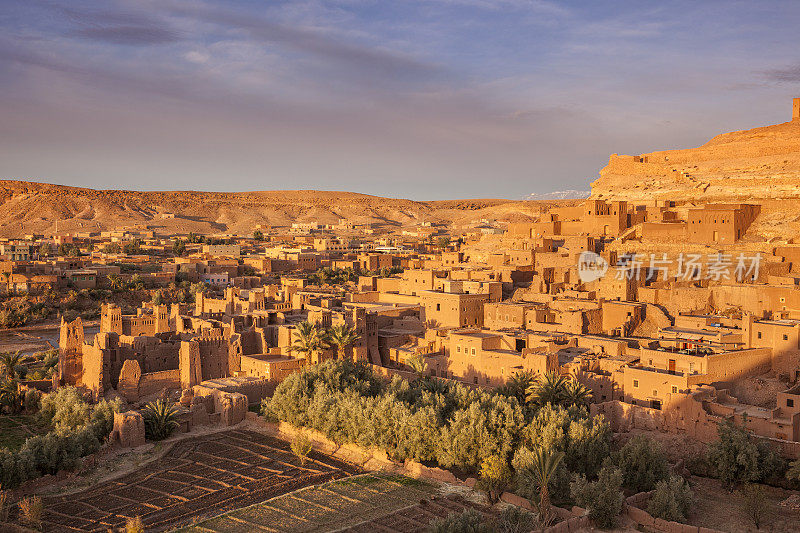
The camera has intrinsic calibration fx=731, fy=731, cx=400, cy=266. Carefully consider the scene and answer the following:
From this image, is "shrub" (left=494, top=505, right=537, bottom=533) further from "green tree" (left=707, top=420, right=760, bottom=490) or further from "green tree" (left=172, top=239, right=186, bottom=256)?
"green tree" (left=172, top=239, right=186, bottom=256)

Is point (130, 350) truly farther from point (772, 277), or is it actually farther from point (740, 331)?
point (772, 277)

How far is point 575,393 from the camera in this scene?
20000mm

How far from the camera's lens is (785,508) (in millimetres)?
15938

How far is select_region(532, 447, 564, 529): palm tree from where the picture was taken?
1517 centimetres

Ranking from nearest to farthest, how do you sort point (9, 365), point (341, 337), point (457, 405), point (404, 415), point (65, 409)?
point (404, 415), point (457, 405), point (65, 409), point (341, 337), point (9, 365)

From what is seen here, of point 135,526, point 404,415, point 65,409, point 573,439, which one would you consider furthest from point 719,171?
point 135,526

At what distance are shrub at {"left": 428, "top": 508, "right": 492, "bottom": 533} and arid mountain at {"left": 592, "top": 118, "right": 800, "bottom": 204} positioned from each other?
28.9 m

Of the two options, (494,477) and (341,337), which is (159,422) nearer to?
(341,337)

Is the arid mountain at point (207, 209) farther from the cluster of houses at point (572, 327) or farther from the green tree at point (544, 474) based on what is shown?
the green tree at point (544, 474)

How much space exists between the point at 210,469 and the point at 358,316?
8.98m

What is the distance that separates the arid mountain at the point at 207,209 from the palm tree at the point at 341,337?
81693 millimetres

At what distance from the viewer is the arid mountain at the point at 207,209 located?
112625 millimetres

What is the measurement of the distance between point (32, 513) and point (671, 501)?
13431mm

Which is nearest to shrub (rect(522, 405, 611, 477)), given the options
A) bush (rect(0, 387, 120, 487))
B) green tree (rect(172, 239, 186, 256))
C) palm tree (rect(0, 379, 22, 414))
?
bush (rect(0, 387, 120, 487))
